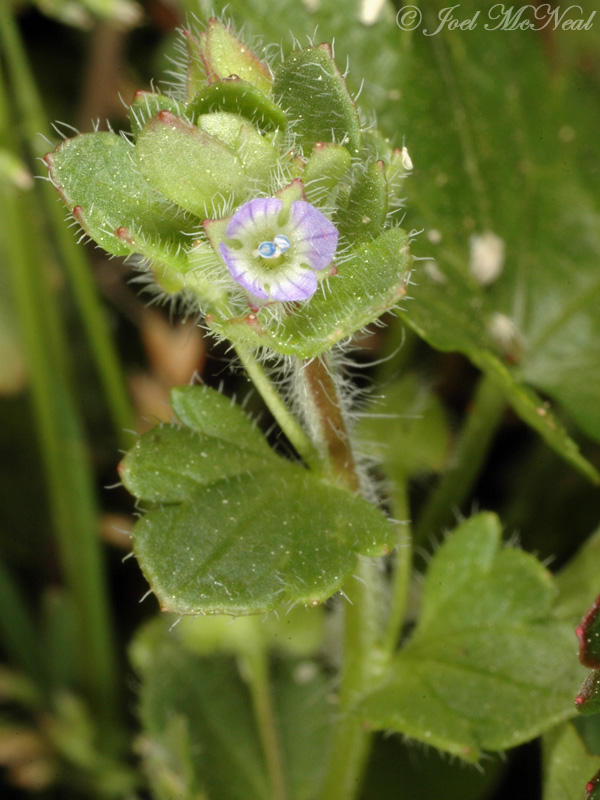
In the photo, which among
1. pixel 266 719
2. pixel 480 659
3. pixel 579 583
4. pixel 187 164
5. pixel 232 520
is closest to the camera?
pixel 187 164

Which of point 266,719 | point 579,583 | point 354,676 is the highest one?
point 579,583

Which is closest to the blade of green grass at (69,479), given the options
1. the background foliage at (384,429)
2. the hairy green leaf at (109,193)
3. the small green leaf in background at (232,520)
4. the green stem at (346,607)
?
the background foliage at (384,429)

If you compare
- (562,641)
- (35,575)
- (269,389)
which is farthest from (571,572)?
(35,575)

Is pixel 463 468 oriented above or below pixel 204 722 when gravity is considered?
above

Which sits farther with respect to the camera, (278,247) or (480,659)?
(480,659)

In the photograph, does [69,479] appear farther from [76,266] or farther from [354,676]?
[354,676]

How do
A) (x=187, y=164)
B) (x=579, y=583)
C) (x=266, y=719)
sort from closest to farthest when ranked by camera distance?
1. (x=187, y=164)
2. (x=579, y=583)
3. (x=266, y=719)

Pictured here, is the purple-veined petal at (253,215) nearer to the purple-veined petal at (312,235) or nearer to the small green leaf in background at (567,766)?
the purple-veined petal at (312,235)

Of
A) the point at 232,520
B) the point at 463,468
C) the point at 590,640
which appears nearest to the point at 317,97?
the point at 232,520

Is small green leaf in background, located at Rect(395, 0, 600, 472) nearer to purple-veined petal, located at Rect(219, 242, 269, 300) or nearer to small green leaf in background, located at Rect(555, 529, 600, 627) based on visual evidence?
small green leaf in background, located at Rect(555, 529, 600, 627)
